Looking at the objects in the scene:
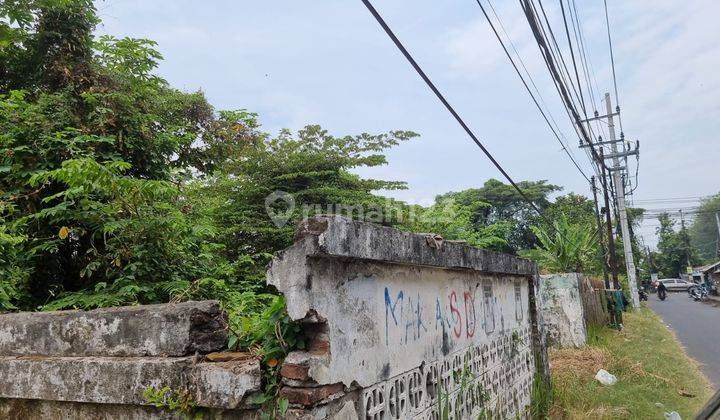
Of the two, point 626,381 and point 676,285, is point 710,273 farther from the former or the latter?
point 626,381

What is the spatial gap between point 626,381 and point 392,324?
20.8ft

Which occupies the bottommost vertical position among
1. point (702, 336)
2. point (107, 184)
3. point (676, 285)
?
point (702, 336)

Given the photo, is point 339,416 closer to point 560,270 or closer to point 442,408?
point 442,408

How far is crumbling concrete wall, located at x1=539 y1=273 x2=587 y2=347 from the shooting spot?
34.3 ft

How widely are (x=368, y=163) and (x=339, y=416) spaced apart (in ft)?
32.4

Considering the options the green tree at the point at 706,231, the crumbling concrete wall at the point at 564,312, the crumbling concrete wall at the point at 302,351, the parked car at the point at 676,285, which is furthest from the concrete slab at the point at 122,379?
the green tree at the point at 706,231

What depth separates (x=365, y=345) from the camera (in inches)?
96.3

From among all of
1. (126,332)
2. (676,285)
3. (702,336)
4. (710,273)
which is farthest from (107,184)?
(676,285)

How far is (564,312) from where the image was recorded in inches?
417

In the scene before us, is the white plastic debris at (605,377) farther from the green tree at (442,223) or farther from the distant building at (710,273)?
the distant building at (710,273)

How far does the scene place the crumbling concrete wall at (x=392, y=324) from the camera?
6.84ft

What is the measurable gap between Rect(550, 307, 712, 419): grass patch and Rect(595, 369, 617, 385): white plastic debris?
0.31ft

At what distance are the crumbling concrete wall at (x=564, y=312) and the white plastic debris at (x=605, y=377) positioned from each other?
9.23 ft

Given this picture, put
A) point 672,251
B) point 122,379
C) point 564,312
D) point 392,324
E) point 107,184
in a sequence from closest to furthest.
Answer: point 122,379
point 392,324
point 107,184
point 564,312
point 672,251
